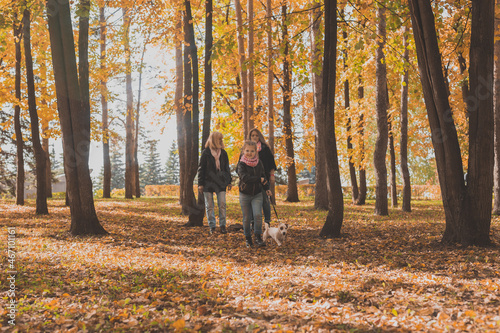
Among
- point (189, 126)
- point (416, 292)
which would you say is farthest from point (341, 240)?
point (189, 126)

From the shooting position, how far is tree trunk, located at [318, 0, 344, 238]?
726 centimetres

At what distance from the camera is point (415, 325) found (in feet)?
10.4

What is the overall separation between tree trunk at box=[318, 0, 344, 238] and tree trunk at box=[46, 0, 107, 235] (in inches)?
199

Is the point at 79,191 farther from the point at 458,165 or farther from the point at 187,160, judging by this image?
the point at 458,165

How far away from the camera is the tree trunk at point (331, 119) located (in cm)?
726

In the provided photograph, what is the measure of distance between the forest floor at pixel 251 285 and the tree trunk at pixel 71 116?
0.72 m

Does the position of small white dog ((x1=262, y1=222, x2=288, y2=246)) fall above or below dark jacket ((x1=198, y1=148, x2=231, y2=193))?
below

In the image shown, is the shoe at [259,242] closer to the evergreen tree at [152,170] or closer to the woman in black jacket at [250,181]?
the woman in black jacket at [250,181]

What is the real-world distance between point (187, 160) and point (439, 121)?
6202 millimetres

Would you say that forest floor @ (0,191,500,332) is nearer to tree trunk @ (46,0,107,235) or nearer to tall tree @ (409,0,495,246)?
tall tree @ (409,0,495,246)

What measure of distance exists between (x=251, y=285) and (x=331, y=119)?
12.9ft

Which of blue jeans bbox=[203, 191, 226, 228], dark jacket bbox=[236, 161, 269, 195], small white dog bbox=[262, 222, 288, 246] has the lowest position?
small white dog bbox=[262, 222, 288, 246]

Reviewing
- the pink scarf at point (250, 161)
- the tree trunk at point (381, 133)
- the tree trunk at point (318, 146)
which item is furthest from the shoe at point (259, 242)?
the tree trunk at point (381, 133)

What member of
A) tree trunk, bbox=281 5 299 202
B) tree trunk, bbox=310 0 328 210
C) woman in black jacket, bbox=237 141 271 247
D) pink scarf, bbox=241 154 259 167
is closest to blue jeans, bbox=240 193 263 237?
woman in black jacket, bbox=237 141 271 247
